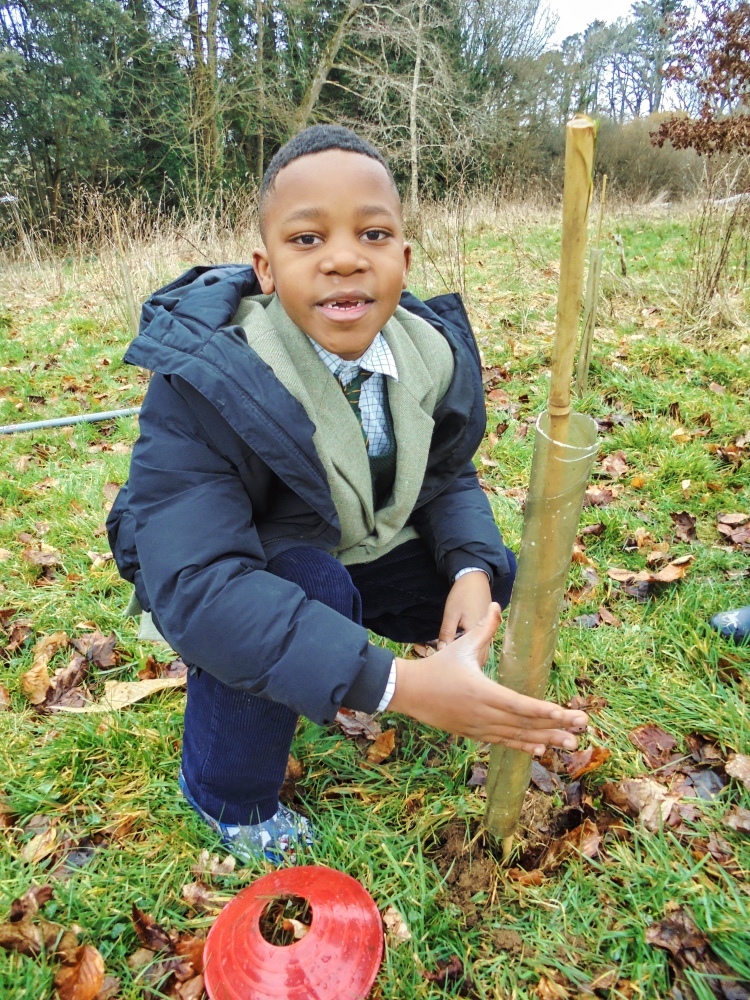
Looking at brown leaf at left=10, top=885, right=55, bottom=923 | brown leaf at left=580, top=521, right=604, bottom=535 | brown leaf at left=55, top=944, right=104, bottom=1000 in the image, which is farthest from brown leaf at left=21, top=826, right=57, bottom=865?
brown leaf at left=580, top=521, right=604, bottom=535

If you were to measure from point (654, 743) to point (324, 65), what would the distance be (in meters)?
18.8

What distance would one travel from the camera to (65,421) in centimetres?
446

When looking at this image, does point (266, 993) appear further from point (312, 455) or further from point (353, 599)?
point (312, 455)

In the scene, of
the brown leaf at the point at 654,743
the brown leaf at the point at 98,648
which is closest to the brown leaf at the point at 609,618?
the brown leaf at the point at 654,743

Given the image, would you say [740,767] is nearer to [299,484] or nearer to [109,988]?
[299,484]

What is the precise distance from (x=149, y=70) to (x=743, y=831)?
1970 cm

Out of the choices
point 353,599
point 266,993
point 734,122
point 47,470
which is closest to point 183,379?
point 353,599

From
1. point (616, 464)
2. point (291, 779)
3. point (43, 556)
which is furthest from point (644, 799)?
point (43, 556)

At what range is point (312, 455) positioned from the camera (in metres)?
1.44

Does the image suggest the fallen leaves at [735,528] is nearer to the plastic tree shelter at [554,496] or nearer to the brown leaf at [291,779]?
the plastic tree shelter at [554,496]

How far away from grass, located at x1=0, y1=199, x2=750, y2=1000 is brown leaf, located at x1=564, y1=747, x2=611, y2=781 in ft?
0.11

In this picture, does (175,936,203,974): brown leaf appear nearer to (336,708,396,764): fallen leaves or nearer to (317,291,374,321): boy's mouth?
(336,708,396,764): fallen leaves

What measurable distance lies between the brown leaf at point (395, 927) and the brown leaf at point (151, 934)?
48cm

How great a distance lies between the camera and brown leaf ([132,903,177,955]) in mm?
1479
